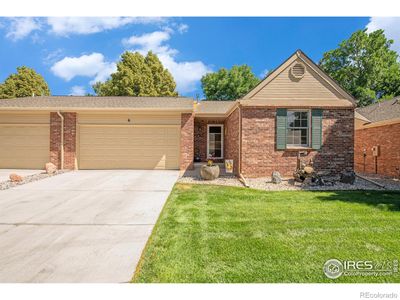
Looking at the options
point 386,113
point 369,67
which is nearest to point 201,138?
point 386,113

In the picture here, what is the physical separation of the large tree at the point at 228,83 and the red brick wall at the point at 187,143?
22.2 metres

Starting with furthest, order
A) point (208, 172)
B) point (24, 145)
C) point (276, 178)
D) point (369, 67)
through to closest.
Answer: point (369, 67), point (24, 145), point (208, 172), point (276, 178)

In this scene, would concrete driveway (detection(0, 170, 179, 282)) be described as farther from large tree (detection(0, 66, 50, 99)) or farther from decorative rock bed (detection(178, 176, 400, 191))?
large tree (detection(0, 66, 50, 99))

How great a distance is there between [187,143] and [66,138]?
6572 millimetres

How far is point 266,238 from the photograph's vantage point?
4.06m

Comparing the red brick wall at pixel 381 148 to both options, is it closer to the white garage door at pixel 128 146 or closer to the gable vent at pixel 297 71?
the gable vent at pixel 297 71

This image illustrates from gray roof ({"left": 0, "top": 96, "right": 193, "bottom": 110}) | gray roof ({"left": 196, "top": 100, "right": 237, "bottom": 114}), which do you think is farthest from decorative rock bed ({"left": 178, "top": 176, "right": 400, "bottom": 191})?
gray roof ({"left": 196, "top": 100, "right": 237, "bottom": 114})

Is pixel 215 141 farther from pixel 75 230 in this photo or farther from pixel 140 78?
pixel 140 78

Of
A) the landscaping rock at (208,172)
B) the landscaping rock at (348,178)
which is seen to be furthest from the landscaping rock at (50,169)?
the landscaping rock at (348,178)

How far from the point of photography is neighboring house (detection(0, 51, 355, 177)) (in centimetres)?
988

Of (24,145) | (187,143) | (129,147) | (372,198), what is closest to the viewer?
(372,198)

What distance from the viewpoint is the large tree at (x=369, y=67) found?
29500 mm

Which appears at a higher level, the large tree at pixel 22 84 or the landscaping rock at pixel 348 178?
the large tree at pixel 22 84
